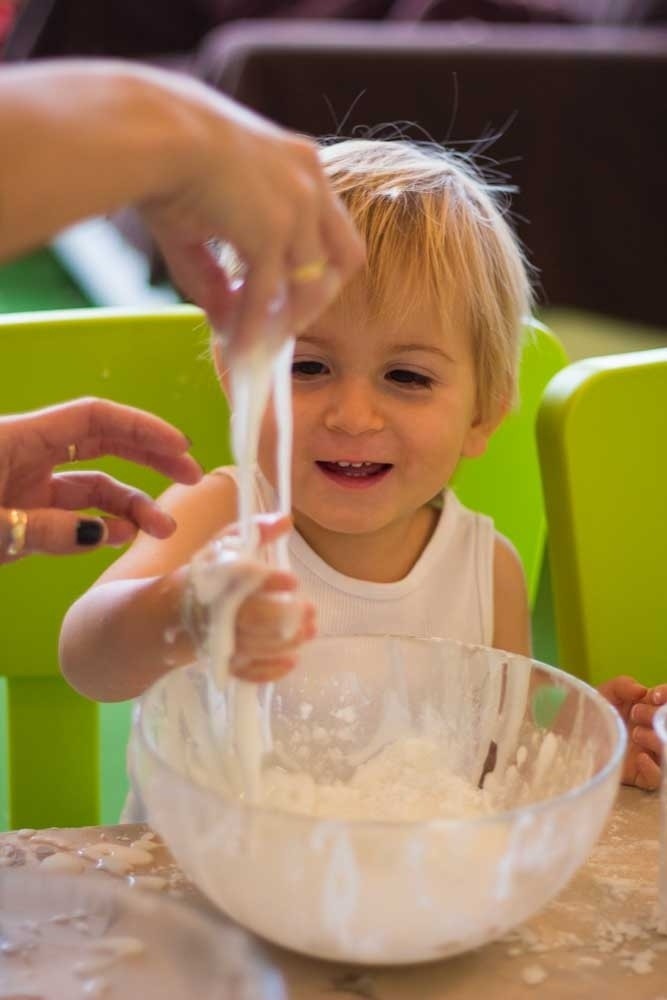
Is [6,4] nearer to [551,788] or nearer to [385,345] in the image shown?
[385,345]

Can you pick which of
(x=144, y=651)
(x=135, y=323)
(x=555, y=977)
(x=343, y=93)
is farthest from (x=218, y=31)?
(x=555, y=977)

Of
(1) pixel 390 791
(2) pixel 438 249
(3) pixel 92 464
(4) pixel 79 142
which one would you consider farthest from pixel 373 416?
(4) pixel 79 142

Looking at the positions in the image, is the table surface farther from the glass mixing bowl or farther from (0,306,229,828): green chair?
(0,306,229,828): green chair

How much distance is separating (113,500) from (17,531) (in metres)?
0.12

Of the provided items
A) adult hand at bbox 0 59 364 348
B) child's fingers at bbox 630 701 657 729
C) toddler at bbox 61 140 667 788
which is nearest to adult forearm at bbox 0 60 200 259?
adult hand at bbox 0 59 364 348

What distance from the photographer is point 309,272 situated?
0.74m

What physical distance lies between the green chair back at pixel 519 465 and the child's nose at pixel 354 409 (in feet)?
0.79

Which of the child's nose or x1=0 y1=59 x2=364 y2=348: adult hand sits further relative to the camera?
the child's nose

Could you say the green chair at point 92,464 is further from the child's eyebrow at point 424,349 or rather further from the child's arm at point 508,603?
the child's arm at point 508,603

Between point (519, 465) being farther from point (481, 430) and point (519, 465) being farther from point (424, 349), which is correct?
point (424, 349)

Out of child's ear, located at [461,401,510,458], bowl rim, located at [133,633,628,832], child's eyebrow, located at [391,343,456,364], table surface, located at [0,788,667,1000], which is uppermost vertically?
child's eyebrow, located at [391,343,456,364]

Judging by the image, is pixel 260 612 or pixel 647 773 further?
pixel 647 773

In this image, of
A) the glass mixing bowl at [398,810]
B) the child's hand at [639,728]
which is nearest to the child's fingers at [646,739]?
the child's hand at [639,728]

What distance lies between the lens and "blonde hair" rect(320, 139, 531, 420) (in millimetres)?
1225
